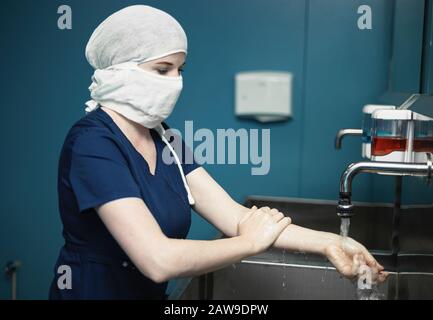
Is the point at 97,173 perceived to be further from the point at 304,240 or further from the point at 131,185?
the point at 304,240

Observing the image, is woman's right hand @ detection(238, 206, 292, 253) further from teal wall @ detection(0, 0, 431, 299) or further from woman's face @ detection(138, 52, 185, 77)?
teal wall @ detection(0, 0, 431, 299)

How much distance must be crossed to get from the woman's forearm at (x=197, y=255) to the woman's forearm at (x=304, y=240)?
0.59ft

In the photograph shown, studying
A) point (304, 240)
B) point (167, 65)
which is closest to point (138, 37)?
point (167, 65)

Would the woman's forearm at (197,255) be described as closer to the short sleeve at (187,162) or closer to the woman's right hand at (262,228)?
the woman's right hand at (262,228)

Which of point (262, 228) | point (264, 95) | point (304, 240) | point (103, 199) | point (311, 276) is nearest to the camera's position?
point (103, 199)

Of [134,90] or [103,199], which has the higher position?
[134,90]

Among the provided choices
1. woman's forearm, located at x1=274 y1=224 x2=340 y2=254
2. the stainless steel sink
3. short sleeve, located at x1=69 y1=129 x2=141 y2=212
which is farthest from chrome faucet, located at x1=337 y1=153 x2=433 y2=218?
short sleeve, located at x1=69 y1=129 x2=141 y2=212

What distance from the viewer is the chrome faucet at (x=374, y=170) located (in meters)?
0.97

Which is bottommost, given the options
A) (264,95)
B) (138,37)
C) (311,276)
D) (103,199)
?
(311,276)

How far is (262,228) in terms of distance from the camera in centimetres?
104

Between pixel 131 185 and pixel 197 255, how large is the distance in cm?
17

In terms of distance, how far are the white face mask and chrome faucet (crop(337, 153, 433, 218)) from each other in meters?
0.39

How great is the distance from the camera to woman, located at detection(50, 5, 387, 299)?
942 mm
